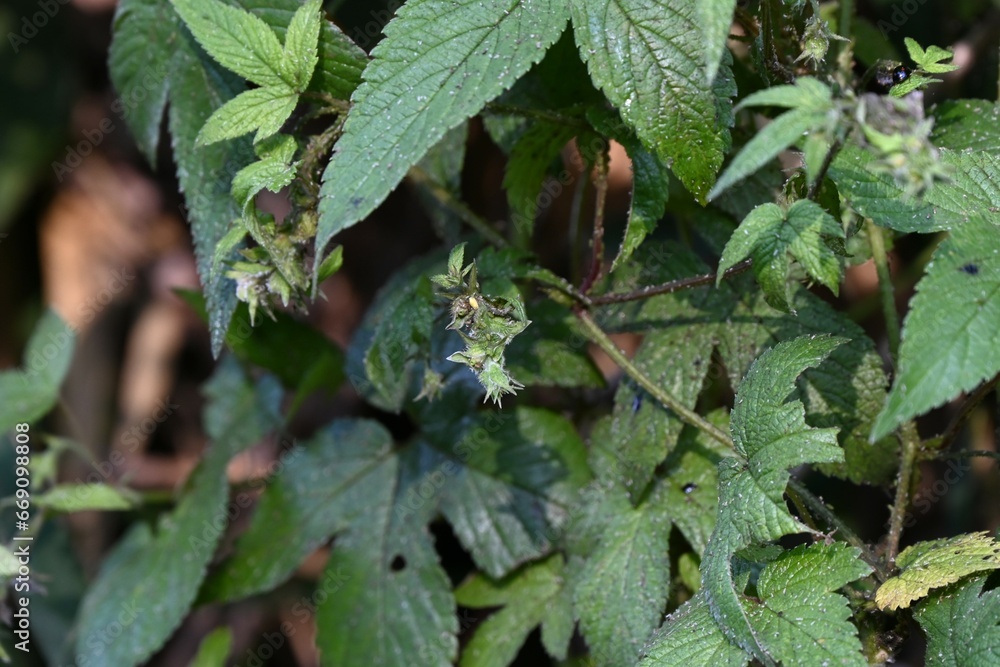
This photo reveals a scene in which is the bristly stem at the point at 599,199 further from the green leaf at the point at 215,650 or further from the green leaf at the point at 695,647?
the green leaf at the point at 215,650

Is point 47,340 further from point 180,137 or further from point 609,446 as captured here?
point 609,446

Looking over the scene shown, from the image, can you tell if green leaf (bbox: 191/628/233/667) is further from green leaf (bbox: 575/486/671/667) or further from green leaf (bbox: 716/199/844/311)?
green leaf (bbox: 716/199/844/311)

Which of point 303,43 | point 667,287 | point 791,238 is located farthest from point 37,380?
point 791,238

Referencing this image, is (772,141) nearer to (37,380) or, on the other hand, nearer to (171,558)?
(171,558)

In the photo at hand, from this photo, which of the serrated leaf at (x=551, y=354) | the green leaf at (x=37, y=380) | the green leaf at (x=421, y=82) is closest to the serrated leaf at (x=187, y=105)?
the green leaf at (x=421, y=82)

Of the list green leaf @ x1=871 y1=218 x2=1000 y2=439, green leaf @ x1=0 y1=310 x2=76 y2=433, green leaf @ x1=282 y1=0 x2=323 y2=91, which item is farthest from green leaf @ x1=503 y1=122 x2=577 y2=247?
green leaf @ x1=0 y1=310 x2=76 y2=433
